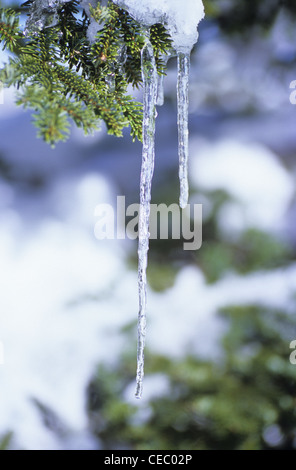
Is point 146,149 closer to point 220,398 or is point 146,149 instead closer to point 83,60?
point 83,60

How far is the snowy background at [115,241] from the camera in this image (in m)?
1.33

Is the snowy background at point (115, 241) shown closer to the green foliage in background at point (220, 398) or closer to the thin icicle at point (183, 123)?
the green foliage in background at point (220, 398)

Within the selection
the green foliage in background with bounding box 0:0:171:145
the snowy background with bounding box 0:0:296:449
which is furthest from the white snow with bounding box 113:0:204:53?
the snowy background with bounding box 0:0:296:449

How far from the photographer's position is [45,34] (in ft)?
1.19

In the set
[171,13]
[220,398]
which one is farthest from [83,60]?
[220,398]

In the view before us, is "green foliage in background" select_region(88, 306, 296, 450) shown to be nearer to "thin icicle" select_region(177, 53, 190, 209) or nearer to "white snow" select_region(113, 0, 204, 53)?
"thin icicle" select_region(177, 53, 190, 209)

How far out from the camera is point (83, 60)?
0.38 metres

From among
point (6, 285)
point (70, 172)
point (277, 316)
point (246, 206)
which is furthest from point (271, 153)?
point (6, 285)

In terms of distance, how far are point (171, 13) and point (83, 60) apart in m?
0.09

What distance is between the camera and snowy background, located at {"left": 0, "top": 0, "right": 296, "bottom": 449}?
1334 millimetres

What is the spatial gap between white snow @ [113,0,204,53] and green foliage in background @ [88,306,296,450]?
106 cm

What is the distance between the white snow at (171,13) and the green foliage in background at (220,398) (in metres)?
1.06

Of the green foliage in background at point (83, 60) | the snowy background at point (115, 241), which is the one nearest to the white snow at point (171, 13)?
the green foliage in background at point (83, 60)
